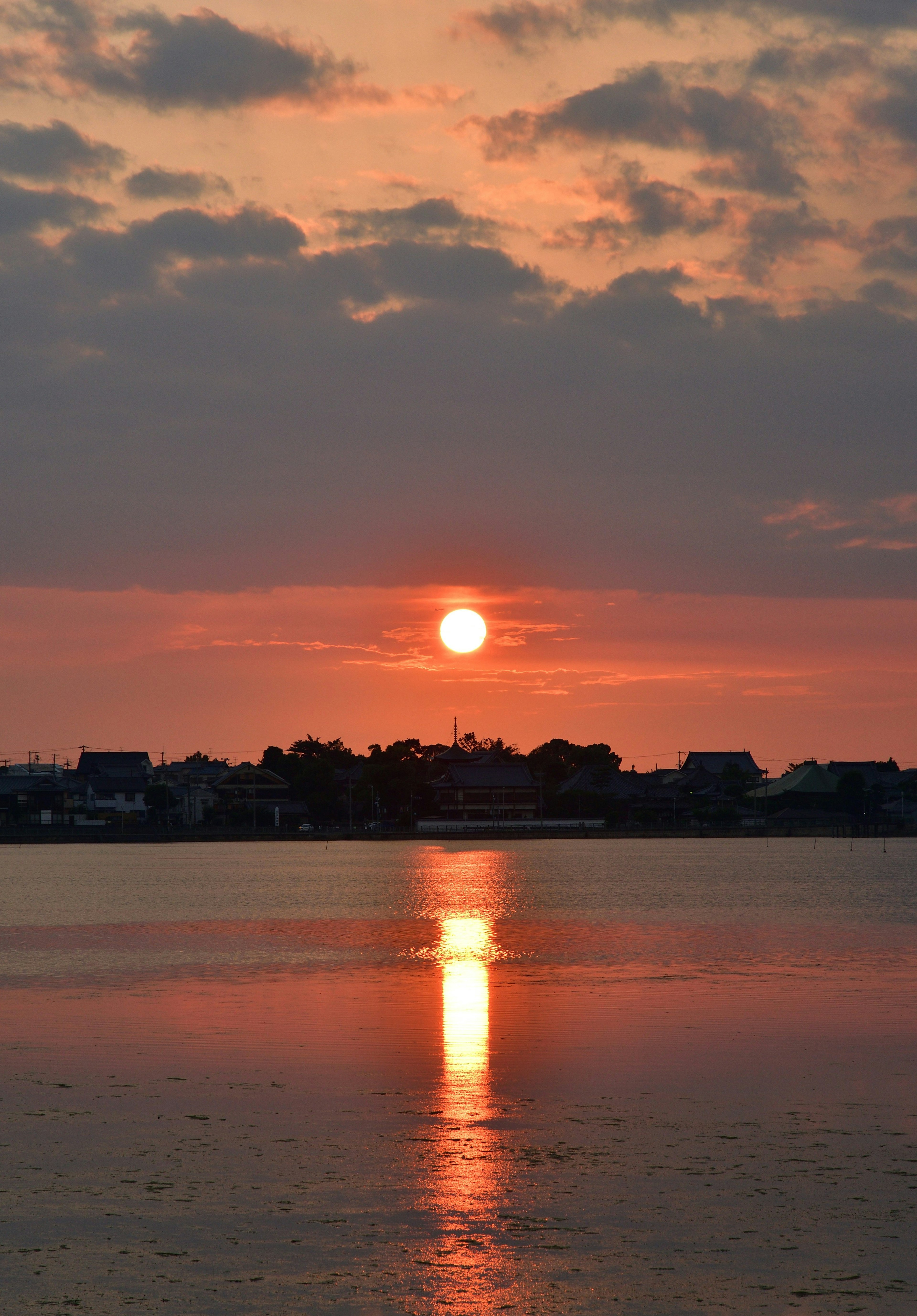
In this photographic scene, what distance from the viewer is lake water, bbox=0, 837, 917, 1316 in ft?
34.2

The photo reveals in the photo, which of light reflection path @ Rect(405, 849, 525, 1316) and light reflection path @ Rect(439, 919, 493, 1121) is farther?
light reflection path @ Rect(439, 919, 493, 1121)

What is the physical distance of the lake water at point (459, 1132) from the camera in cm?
1041

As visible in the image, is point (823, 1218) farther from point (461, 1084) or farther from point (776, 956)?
point (776, 956)

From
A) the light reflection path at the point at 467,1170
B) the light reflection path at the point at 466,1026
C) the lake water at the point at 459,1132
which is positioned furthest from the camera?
the light reflection path at the point at 466,1026

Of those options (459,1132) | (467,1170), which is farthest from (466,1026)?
(467,1170)

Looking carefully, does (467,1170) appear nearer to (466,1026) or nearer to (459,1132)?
(459,1132)

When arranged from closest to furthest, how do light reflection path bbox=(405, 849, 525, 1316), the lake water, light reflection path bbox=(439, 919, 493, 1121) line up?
light reflection path bbox=(405, 849, 525, 1316) < the lake water < light reflection path bbox=(439, 919, 493, 1121)

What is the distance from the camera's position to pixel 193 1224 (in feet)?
39.0

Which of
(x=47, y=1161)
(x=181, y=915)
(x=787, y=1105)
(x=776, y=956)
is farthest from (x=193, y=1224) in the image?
(x=181, y=915)

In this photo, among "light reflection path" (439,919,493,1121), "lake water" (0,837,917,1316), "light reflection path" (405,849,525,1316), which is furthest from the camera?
"light reflection path" (439,919,493,1121)

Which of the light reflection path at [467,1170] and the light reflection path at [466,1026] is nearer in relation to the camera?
the light reflection path at [467,1170]

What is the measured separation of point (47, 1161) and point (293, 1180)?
9.44ft

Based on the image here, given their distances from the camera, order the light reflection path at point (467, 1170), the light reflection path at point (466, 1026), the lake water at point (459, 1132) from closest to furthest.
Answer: the light reflection path at point (467, 1170), the lake water at point (459, 1132), the light reflection path at point (466, 1026)

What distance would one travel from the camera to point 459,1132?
51.1ft
